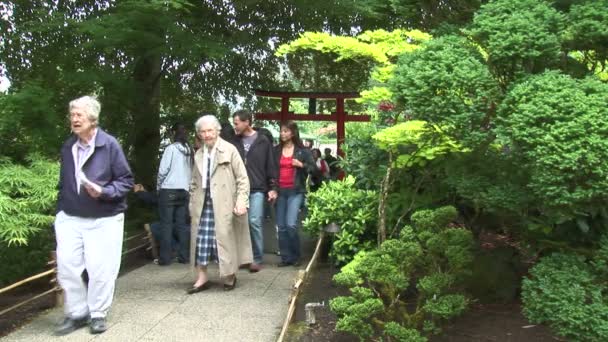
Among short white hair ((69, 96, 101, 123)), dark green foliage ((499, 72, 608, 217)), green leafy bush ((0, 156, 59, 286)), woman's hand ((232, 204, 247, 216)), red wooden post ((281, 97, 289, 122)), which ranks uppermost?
red wooden post ((281, 97, 289, 122))

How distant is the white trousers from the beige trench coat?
1.25 meters

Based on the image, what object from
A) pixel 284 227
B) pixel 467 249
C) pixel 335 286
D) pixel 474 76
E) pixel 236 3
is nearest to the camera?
pixel 474 76

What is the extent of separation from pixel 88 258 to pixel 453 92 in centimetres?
285

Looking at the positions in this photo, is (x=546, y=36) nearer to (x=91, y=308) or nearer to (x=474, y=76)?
(x=474, y=76)

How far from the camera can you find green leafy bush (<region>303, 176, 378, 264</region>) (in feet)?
19.7

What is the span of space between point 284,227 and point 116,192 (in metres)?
2.86

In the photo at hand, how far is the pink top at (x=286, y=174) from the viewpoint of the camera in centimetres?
699

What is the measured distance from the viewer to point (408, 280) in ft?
13.5

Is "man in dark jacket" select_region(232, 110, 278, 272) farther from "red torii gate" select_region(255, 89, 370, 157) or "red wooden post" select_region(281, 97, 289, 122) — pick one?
"red wooden post" select_region(281, 97, 289, 122)

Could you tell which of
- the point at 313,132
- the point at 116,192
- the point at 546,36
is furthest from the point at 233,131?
the point at 313,132

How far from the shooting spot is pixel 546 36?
11.6 ft

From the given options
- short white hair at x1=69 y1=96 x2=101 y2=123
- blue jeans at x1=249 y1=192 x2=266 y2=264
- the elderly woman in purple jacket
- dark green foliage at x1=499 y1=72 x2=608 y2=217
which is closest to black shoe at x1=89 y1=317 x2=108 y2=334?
the elderly woman in purple jacket

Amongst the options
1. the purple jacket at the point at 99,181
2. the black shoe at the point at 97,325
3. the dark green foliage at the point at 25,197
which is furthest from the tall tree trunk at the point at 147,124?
the black shoe at the point at 97,325

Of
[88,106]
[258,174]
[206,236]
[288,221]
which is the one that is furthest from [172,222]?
[88,106]
